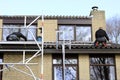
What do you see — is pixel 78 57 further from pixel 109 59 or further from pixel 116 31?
pixel 116 31

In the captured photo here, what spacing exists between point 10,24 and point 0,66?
15.5 ft

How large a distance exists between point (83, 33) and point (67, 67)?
4.34 m

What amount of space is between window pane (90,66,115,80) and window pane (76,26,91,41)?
3980 mm

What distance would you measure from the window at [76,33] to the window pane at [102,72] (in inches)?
153

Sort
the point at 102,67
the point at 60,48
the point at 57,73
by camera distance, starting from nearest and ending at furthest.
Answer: the point at 60,48
the point at 57,73
the point at 102,67

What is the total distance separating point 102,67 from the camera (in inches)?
628

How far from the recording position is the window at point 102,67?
52.0 ft

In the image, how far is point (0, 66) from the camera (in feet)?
51.4

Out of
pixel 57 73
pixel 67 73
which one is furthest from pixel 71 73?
pixel 57 73

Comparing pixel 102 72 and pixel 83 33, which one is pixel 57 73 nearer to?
pixel 102 72

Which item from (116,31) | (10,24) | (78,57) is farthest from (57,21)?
(116,31)

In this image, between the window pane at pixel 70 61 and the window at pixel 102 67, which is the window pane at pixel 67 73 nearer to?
the window pane at pixel 70 61

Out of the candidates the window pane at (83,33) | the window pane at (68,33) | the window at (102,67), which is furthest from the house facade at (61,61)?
A: the window pane at (83,33)

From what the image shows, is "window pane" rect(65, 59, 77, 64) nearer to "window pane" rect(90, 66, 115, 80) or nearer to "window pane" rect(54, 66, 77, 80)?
"window pane" rect(54, 66, 77, 80)
